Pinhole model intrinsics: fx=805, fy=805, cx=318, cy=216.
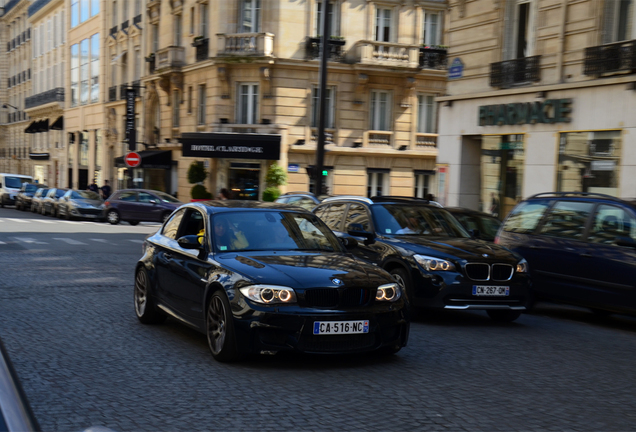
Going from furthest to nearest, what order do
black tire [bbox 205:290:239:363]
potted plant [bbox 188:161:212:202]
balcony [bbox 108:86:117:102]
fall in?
balcony [bbox 108:86:117:102]
potted plant [bbox 188:161:212:202]
black tire [bbox 205:290:239:363]

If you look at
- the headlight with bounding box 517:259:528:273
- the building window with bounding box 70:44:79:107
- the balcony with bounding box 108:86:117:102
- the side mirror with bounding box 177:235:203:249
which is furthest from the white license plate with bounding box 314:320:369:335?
the building window with bounding box 70:44:79:107

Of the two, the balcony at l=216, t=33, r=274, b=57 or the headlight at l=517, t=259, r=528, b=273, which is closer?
the headlight at l=517, t=259, r=528, b=273

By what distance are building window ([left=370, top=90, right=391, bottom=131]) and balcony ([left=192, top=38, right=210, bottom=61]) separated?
7.89 meters

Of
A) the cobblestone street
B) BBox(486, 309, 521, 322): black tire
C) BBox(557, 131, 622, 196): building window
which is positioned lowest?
BBox(486, 309, 521, 322): black tire

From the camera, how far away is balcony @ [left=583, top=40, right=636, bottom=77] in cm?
1694

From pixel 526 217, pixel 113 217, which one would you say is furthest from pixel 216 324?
pixel 113 217

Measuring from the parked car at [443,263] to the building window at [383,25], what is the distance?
27.0 meters

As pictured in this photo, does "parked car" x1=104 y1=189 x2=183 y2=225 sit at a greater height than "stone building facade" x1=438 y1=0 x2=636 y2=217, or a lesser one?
lesser

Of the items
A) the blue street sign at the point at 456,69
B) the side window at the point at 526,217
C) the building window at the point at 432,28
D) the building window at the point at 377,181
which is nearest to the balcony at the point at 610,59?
the blue street sign at the point at 456,69

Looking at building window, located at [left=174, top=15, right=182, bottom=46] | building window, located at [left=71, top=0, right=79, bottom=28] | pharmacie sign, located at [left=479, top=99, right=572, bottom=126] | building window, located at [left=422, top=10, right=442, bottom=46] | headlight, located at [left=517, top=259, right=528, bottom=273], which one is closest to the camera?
headlight, located at [left=517, top=259, right=528, bottom=273]

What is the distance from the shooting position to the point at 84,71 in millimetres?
59750

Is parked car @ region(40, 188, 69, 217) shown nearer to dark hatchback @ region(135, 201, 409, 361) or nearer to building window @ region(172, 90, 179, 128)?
building window @ region(172, 90, 179, 128)

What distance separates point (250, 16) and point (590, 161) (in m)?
21.3

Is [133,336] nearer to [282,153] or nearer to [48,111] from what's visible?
[282,153]
